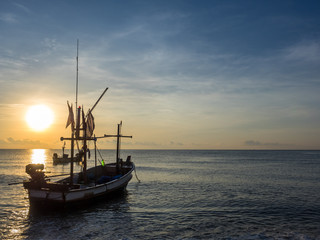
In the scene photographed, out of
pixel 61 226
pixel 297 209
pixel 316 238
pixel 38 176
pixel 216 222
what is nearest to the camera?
pixel 316 238

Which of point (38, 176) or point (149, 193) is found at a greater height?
point (38, 176)

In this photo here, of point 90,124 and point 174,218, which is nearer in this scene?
point 174,218

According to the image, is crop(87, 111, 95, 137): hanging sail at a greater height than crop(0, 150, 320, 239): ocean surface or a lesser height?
greater

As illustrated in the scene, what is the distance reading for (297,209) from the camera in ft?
86.1

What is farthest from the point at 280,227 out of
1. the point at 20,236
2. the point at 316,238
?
the point at 20,236

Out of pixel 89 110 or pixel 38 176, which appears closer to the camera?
pixel 38 176

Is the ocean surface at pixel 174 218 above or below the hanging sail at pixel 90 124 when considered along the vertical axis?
below

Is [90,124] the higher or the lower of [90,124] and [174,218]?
the higher

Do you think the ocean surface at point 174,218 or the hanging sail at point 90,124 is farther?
the hanging sail at point 90,124

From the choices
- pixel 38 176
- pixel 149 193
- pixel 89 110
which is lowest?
pixel 149 193

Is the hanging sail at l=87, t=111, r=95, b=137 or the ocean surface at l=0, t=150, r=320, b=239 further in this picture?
the hanging sail at l=87, t=111, r=95, b=137

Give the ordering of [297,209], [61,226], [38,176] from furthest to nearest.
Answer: [297,209], [38,176], [61,226]

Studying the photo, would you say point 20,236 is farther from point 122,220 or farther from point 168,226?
point 168,226

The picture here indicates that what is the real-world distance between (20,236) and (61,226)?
9.21ft
